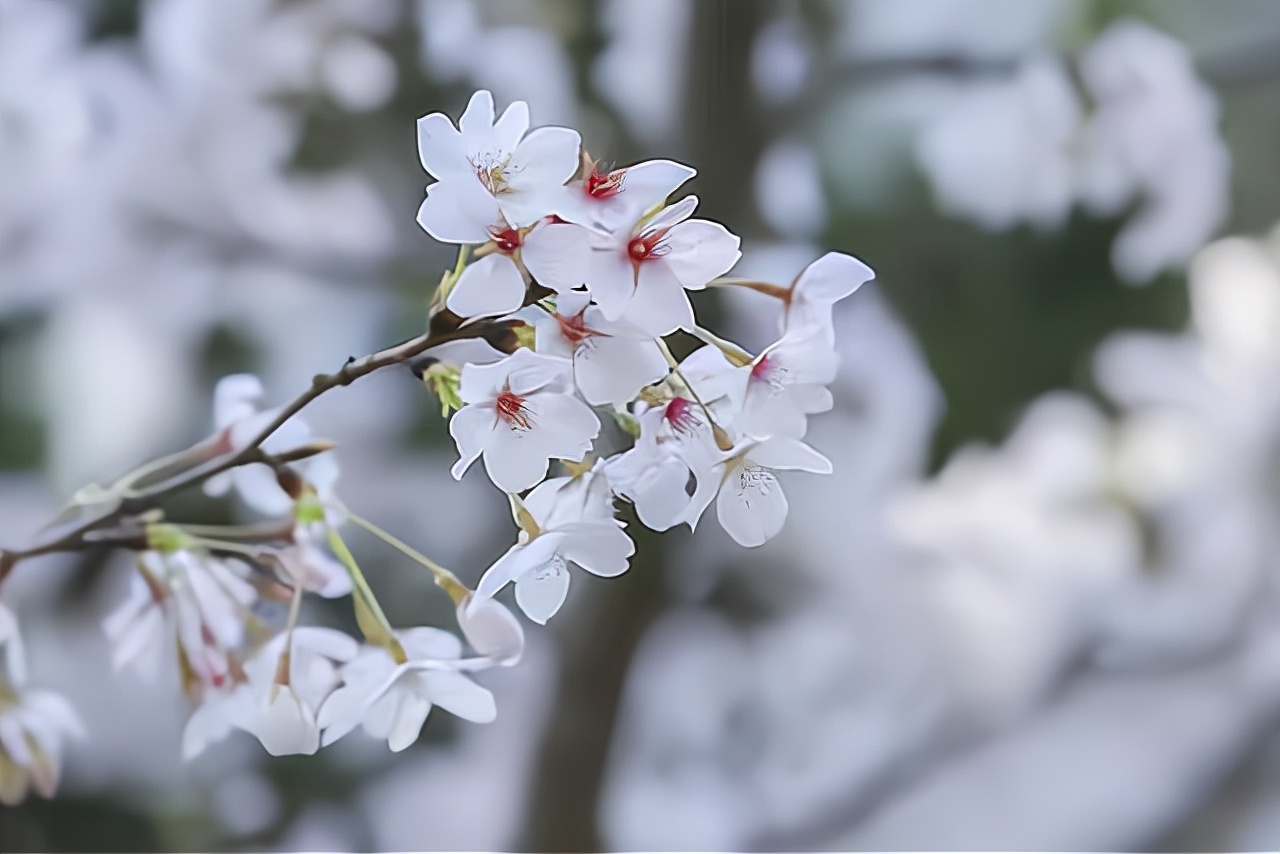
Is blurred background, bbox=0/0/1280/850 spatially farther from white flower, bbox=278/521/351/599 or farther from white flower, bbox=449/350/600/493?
white flower, bbox=449/350/600/493

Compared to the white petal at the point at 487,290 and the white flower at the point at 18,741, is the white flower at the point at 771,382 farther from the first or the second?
the white flower at the point at 18,741

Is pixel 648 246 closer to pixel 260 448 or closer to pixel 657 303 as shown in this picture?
pixel 657 303

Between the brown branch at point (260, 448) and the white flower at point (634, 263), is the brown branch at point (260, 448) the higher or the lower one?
the lower one

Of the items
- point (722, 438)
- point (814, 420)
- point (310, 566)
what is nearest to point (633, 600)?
point (814, 420)

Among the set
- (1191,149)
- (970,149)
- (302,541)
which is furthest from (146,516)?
(1191,149)

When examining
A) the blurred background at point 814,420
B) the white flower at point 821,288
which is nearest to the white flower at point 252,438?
the white flower at point 821,288
